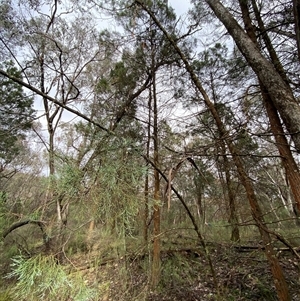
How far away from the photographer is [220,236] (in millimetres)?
5070

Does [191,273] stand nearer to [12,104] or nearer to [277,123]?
[277,123]

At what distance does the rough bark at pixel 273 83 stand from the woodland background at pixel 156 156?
1cm

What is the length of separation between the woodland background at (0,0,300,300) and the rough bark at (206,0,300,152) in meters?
0.01

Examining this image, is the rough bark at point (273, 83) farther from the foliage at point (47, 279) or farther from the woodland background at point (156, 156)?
the foliage at point (47, 279)

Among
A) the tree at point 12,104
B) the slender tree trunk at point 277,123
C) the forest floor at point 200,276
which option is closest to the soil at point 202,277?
the forest floor at point 200,276

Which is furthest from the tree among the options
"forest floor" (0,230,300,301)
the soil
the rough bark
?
the rough bark

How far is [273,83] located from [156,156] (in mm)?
1479

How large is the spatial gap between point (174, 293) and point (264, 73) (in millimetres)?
3761

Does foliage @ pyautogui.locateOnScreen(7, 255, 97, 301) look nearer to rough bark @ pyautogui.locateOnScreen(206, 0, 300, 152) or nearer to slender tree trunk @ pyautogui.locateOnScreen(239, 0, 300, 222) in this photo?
slender tree trunk @ pyautogui.locateOnScreen(239, 0, 300, 222)

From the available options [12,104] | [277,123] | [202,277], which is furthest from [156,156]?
[12,104]

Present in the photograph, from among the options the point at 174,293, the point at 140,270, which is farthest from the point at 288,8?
the point at 140,270

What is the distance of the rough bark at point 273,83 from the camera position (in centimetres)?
185

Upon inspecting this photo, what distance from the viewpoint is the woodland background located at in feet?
5.71

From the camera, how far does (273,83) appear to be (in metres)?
2.03
